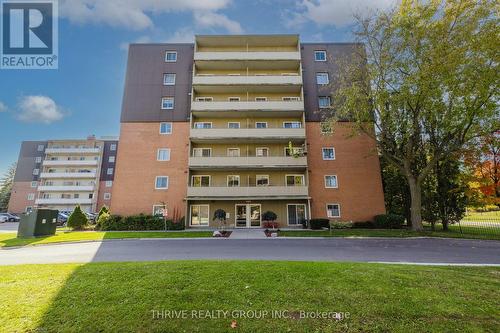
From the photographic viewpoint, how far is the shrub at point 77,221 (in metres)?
22.8

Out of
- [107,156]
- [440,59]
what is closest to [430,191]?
[440,59]

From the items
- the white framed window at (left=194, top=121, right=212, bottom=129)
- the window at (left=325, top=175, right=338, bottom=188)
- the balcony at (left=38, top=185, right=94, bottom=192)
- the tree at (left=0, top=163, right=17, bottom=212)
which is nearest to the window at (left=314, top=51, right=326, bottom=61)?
the window at (left=325, top=175, right=338, bottom=188)

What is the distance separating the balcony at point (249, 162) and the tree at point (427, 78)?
Result: 6.78 meters

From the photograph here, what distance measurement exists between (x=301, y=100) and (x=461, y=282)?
22588 mm

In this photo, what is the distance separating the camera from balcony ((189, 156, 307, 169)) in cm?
2409

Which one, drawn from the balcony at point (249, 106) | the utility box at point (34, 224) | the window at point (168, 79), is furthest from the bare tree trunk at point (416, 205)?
the utility box at point (34, 224)

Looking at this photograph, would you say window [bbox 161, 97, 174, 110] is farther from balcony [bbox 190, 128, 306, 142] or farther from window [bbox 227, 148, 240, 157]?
window [bbox 227, 148, 240, 157]

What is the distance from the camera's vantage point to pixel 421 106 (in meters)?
18.8

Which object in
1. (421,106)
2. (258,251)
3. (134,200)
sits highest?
(421,106)

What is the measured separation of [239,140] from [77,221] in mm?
18293

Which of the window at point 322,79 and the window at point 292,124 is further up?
the window at point 322,79

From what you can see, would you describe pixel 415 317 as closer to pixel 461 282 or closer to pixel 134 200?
pixel 461 282

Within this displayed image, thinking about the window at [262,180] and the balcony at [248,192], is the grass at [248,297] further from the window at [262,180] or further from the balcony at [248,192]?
the window at [262,180]

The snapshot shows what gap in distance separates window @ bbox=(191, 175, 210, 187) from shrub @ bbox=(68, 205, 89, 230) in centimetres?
1135
